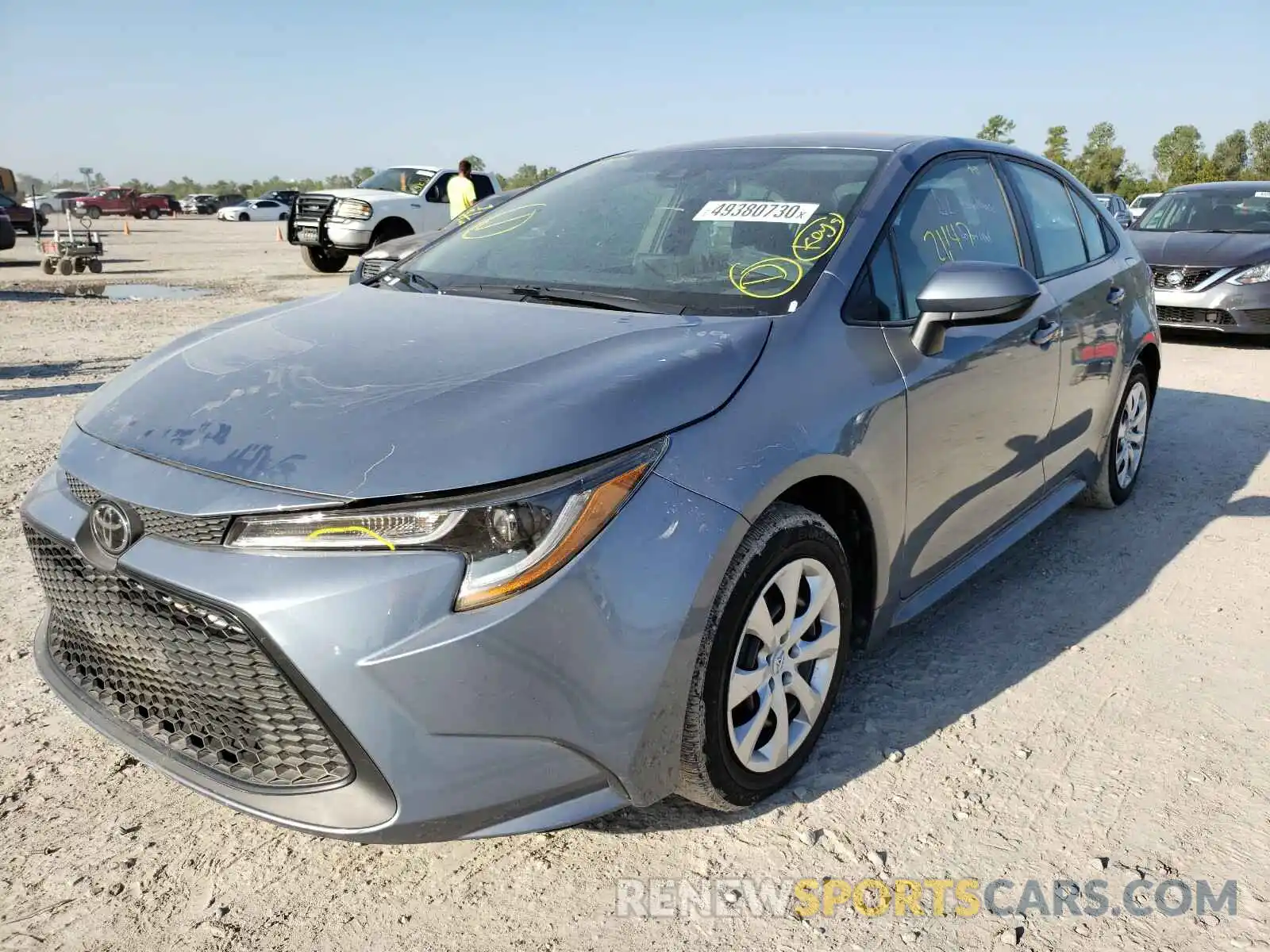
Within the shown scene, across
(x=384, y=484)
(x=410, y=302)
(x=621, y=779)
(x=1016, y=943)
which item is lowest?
(x=1016, y=943)

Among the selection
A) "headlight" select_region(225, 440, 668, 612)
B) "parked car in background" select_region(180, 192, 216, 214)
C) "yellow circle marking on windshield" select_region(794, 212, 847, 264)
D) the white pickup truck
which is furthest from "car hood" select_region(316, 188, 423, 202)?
"parked car in background" select_region(180, 192, 216, 214)

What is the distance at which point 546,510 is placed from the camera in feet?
6.06

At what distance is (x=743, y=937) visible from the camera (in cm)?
199

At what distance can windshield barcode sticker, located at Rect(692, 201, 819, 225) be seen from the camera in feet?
9.29

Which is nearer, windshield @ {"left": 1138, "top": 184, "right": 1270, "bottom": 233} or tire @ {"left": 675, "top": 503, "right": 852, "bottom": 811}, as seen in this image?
tire @ {"left": 675, "top": 503, "right": 852, "bottom": 811}

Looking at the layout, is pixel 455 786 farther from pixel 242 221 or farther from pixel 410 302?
pixel 242 221

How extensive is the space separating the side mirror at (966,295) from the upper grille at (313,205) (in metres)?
14.7

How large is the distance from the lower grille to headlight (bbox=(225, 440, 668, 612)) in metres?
8.30

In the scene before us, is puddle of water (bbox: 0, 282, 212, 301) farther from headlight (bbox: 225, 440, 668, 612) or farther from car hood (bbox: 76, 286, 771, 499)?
headlight (bbox: 225, 440, 668, 612)

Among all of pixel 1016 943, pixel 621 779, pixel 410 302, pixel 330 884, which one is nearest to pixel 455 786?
pixel 621 779

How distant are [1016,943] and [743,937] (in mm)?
545

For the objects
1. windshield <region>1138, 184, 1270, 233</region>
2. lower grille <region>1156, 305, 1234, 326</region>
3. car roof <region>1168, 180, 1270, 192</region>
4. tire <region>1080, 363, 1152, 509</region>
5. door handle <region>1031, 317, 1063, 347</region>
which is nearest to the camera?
door handle <region>1031, 317, 1063, 347</region>

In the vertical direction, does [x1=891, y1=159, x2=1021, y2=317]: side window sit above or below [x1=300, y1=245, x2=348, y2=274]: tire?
above

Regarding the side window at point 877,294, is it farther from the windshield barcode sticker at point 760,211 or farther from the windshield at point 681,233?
the windshield barcode sticker at point 760,211
